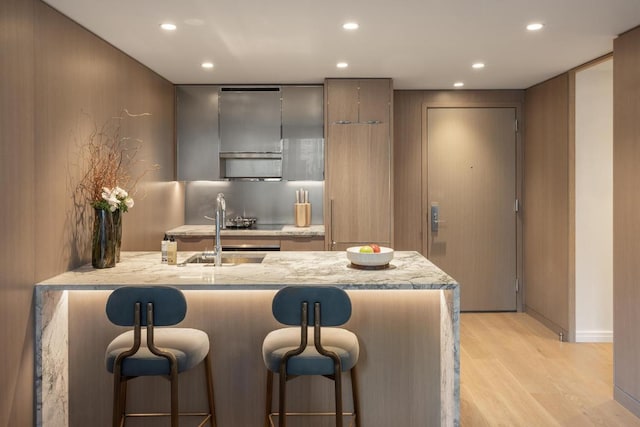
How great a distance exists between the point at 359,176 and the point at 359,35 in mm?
1740

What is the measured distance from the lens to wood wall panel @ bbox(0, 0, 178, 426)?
2.63 meters

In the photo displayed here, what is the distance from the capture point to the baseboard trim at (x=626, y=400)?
349 cm

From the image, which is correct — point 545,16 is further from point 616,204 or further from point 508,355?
point 508,355

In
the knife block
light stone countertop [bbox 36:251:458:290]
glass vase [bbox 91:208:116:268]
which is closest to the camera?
light stone countertop [bbox 36:251:458:290]

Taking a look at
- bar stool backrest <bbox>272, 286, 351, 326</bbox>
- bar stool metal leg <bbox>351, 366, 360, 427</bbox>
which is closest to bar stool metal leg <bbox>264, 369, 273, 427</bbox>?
bar stool metal leg <bbox>351, 366, 360, 427</bbox>

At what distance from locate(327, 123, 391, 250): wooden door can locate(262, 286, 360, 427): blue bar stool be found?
2649 mm

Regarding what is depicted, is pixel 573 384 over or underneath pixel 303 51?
underneath

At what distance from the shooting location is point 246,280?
2789mm

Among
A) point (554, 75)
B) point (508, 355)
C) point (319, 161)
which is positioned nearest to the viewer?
point (508, 355)

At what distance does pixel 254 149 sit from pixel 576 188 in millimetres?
3066

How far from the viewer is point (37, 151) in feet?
9.46

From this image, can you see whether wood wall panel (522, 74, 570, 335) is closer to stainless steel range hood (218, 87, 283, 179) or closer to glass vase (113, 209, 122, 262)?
stainless steel range hood (218, 87, 283, 179)

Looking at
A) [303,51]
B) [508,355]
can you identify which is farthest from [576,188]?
[303,51]

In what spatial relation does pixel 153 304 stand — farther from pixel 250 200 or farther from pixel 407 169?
pixel 407 169
